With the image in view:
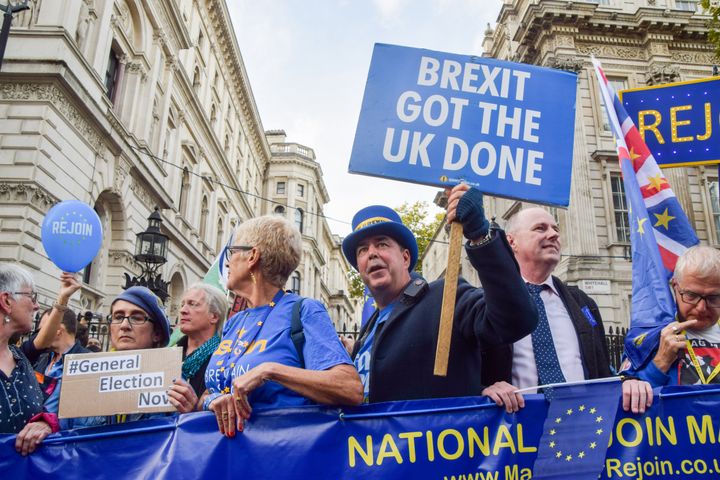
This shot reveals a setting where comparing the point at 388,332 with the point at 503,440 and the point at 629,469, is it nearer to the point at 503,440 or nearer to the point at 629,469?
the point at 503,440

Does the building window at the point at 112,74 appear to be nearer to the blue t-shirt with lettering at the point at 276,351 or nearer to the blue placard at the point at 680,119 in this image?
the blue placard at the point at 680,119

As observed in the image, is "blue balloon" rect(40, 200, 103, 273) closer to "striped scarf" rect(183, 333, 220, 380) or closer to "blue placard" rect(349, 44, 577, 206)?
"striped scarf" rect(183, 333, 220, 380)

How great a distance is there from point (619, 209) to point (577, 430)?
18.1m

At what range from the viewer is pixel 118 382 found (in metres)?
2.35

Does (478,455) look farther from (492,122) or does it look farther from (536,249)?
(492,122)

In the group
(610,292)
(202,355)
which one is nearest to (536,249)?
(202,355)

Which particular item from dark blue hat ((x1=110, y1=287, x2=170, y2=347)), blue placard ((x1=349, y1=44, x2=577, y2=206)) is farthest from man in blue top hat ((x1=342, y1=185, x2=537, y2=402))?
dark blue hat ((x1=110, y1=287, x2=170, y2=347))

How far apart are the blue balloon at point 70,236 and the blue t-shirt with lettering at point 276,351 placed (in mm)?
3023

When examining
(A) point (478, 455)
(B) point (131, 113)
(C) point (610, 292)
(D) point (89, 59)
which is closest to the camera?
(A) point (478, 455)

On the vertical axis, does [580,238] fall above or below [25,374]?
above

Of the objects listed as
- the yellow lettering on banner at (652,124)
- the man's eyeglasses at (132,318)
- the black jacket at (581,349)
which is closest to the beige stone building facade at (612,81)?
the yellow lettering on banner at (652,124)

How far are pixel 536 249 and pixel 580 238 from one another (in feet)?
52.5

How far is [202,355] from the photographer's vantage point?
3.30 metres

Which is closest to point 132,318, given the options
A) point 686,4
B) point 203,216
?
point 686,4
